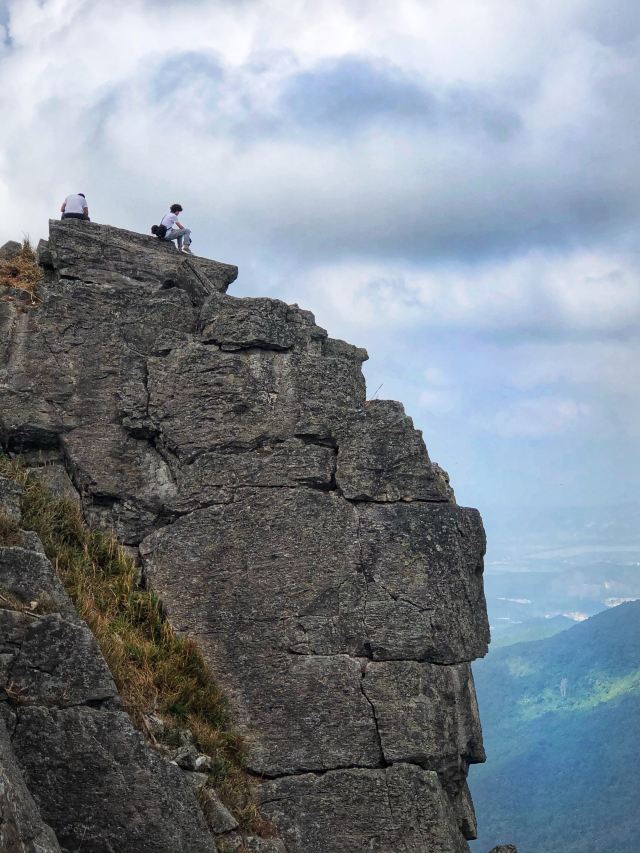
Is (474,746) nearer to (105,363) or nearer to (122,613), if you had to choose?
(122,613)

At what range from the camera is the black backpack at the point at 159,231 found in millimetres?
18344

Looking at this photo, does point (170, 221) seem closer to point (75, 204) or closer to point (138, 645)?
point (75, 204)

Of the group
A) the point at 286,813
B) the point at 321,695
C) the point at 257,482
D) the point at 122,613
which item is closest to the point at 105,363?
the point at 257,482

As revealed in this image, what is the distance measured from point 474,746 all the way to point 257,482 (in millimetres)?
4774

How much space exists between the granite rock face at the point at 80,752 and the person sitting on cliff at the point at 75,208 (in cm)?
901

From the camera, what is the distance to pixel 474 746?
13.4 metres

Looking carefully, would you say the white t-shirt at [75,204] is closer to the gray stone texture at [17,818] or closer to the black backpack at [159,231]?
the black backpack at [159,231]

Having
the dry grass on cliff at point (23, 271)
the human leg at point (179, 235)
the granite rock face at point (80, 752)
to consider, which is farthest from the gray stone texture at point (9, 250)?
the granite rock face at point (80, 752)

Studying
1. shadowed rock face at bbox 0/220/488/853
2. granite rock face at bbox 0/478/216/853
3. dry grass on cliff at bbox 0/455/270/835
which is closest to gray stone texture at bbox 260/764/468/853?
shadowed rock face at bbox 0/220/488/853

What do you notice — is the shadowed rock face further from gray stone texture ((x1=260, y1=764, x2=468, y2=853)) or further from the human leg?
the human leg

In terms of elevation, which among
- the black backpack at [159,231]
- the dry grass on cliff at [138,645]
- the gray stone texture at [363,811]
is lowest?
the gray stone texture at [363,811]

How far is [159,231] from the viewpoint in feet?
60.3

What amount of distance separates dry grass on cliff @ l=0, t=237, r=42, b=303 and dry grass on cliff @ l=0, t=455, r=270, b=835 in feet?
12.1

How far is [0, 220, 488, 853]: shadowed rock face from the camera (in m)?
12.5
